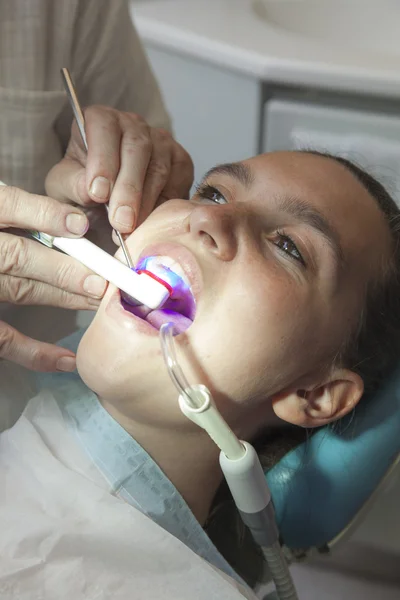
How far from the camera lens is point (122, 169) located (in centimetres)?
103

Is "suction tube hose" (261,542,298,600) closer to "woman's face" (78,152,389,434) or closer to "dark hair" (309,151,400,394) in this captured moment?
"woman's face" (78,152,389,434)

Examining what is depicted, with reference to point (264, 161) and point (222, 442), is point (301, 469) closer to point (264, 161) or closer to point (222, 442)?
point (222, 442)

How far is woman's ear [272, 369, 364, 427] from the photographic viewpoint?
1014 millimetres

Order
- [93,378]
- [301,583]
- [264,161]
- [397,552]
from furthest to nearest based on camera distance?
[301,583] → [397,552] → [264,161] → [93,378]

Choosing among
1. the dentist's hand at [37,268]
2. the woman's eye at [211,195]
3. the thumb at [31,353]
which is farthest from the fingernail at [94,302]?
the woman's eye at [211,195]

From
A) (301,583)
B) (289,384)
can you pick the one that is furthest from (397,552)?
(289,384)

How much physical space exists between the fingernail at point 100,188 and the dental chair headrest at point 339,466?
1.87 ft

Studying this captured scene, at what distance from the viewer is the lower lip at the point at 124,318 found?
2.91ft

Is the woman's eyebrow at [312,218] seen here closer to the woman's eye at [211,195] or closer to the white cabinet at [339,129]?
the woman's eye at [211,195]

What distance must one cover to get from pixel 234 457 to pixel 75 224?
38cm

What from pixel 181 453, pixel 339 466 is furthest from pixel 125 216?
pixel 339 466

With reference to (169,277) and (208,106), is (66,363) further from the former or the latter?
(208,106)

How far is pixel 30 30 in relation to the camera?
1103 millimetres

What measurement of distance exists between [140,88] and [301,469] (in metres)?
0.87
